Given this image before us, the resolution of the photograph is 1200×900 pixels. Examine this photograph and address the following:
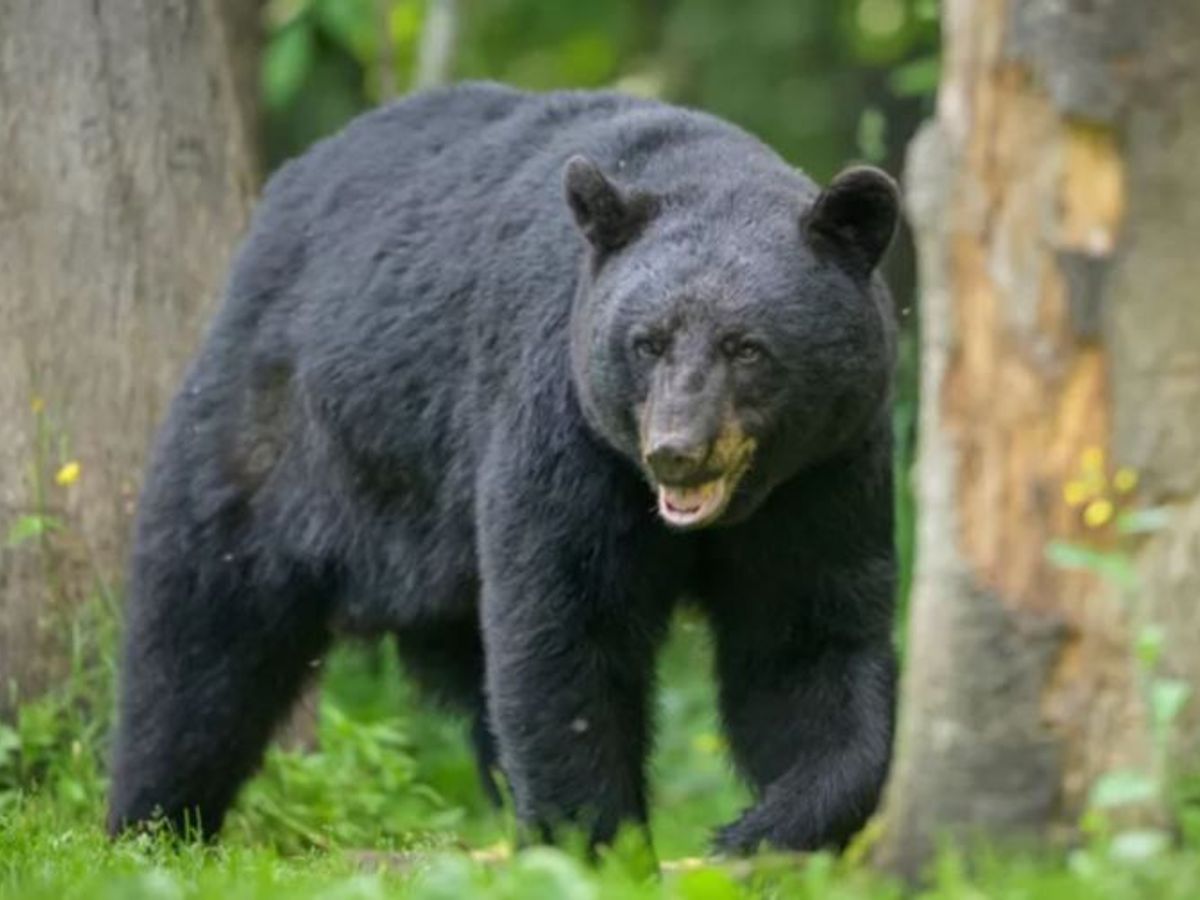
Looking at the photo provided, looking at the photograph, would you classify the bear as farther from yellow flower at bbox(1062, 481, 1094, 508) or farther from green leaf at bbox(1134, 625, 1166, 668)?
green leaf at bbox(1134, 625, 1166, 668)

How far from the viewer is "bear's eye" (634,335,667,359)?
24.4 feet

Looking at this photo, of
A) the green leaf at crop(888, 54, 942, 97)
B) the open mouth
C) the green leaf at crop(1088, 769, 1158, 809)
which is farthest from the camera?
the green leaf at crop(888, 54, 942, 97)

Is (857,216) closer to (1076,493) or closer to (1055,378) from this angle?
(1055,378)

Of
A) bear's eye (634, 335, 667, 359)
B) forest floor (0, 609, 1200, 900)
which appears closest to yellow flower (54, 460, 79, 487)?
forest floor (0, 609, 1200, 900)

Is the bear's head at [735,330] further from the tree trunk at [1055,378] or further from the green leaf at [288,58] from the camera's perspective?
the green leaf at [288,58]

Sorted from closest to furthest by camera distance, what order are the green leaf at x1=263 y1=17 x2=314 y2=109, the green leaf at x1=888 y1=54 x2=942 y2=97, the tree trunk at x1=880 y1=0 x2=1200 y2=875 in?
the tree trunk at x1=880 y1=0 x2=1200 y2=875 → the green leaf at x1=888 y1=54 x2=942 y2=97 → the green leaf at x1=263 y1=17 x2=314 y2=109

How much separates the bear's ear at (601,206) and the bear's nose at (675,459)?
804 mm

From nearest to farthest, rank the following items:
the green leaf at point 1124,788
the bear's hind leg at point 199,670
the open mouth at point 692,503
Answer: the green leaf at point 1124,788
the open mouth at point 692,503
the bear's hind leg at point 199,670

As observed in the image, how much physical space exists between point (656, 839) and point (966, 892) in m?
5.84

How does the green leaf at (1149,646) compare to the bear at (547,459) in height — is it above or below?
above

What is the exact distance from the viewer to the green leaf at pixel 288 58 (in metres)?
12.9

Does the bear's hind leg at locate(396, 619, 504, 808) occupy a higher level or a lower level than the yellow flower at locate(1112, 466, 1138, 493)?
lower

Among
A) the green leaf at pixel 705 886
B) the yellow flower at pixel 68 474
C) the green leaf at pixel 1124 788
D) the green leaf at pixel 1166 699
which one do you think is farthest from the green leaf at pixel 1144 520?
the yellow flower at pixel 68 474

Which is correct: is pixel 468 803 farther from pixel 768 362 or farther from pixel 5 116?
pixel 768 362
